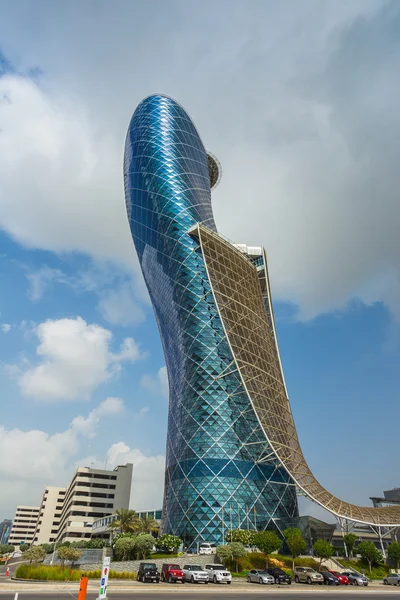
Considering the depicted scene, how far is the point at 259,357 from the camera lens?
76438mm

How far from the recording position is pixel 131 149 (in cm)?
9425

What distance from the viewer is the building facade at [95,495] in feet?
375

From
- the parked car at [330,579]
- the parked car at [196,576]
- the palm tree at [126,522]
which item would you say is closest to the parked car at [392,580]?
the parked car at [330,579]

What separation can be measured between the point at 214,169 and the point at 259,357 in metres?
61.5

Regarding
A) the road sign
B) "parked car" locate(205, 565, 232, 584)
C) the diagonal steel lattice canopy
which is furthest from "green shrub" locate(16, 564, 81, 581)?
the diagonal steel lattice canopy

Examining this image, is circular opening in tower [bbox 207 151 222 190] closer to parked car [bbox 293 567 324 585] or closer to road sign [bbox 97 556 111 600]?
parked car [bbox 293 567 324 585]

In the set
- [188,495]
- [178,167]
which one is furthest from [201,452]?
[178,167]

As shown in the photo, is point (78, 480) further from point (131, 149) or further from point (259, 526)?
point (131, 149)

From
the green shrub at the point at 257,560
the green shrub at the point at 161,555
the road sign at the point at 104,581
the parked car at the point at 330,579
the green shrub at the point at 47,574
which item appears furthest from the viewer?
the green shrub at the point at 161,555

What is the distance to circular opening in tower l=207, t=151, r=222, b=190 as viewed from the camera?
385ft

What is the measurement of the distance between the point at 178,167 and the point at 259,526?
64.0 metres

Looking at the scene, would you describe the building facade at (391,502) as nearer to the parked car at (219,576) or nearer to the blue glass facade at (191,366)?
the blue glass facade at (191,366)

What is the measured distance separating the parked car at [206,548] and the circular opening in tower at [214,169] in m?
87.1

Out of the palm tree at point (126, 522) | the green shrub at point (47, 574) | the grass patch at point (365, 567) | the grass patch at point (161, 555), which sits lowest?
the green shrub at point (47, 574)
